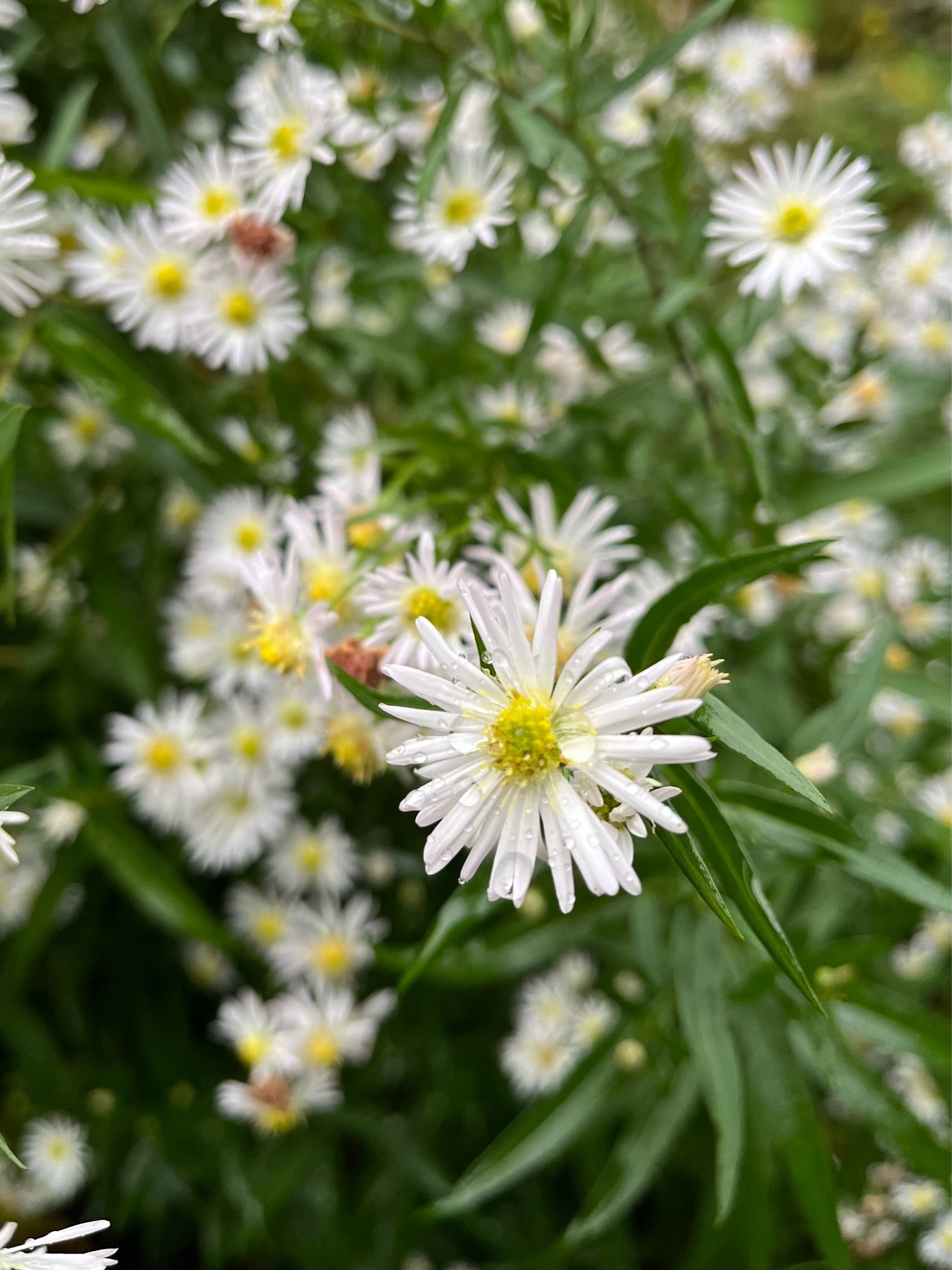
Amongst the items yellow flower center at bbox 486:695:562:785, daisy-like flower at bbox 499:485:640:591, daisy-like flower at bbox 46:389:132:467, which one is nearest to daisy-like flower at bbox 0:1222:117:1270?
yellow flower center at bbox 486:695:562:785

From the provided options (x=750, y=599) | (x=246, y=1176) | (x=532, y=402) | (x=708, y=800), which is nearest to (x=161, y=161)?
(x=532, y=402)

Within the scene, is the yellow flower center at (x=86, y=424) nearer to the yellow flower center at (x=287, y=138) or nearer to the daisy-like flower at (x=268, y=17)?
the yellow flower center at (x=287, y=138)

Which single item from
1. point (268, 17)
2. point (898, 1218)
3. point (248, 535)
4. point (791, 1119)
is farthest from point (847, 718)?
point (268, 17)

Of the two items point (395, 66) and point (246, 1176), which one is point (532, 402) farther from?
point (246, 1176)

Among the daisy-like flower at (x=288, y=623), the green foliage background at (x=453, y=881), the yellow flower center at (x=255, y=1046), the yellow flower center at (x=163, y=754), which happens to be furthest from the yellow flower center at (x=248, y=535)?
the yellow flower center at (x=255, y=1046)

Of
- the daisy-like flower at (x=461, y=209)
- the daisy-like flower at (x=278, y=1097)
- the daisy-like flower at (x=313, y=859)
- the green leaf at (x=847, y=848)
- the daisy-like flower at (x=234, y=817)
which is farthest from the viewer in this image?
the daisy-like flower at (x=313, y=859)
